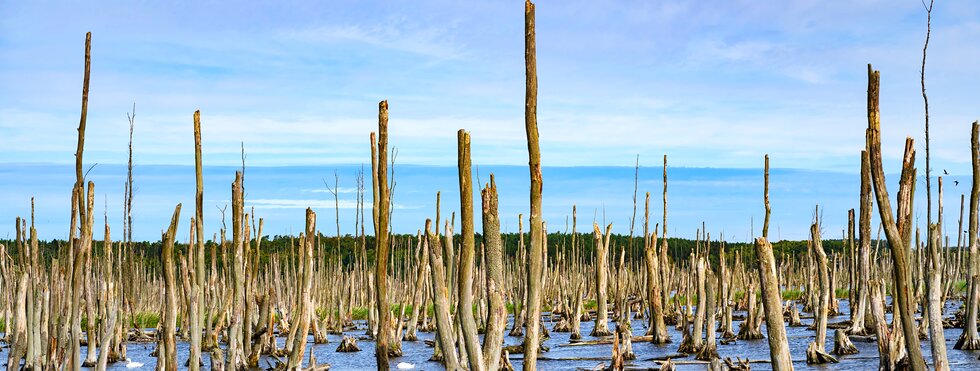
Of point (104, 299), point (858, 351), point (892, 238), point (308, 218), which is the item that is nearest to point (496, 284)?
point (892, 238)

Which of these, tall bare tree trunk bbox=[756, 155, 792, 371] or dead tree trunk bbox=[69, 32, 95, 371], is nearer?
tall bare tree trunk bbox=[756, 155, 792, 371]

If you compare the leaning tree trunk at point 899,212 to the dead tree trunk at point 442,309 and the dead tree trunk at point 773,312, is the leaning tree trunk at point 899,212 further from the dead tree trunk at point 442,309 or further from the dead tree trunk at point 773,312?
the dead tree trunk at point 442,309

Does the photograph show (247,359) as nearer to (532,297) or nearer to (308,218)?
(308,218)

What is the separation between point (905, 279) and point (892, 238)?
0.50m

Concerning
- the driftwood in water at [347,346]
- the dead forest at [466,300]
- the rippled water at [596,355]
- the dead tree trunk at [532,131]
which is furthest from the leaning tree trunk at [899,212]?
the driftwood in water at [347,346]

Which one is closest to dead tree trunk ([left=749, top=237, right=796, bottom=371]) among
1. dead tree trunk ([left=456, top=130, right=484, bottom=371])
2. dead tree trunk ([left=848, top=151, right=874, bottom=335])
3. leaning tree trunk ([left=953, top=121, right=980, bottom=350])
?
dead tree trunk ([left=848, top=151, right=874, bottom=335])

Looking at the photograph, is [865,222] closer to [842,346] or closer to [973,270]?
[842,346]

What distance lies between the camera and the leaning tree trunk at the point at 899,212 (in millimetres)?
8102

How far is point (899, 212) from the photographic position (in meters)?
8.62

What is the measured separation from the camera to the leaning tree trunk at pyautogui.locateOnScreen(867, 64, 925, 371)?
810 cm

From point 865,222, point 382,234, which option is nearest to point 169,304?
point 382,234

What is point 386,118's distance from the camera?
922 centimetres

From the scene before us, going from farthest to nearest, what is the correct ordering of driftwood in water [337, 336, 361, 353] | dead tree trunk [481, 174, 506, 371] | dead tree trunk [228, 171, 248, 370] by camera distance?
driftwood in water [337, 336, 361, 353] < dead tree trunk [228, 171, 248, 370] < dead tree trunk [481, 174, 506, 371]

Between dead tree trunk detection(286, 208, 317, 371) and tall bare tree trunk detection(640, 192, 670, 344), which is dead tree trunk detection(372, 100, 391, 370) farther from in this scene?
tall bare tree trunk detection(640, 192, 670, 344)
